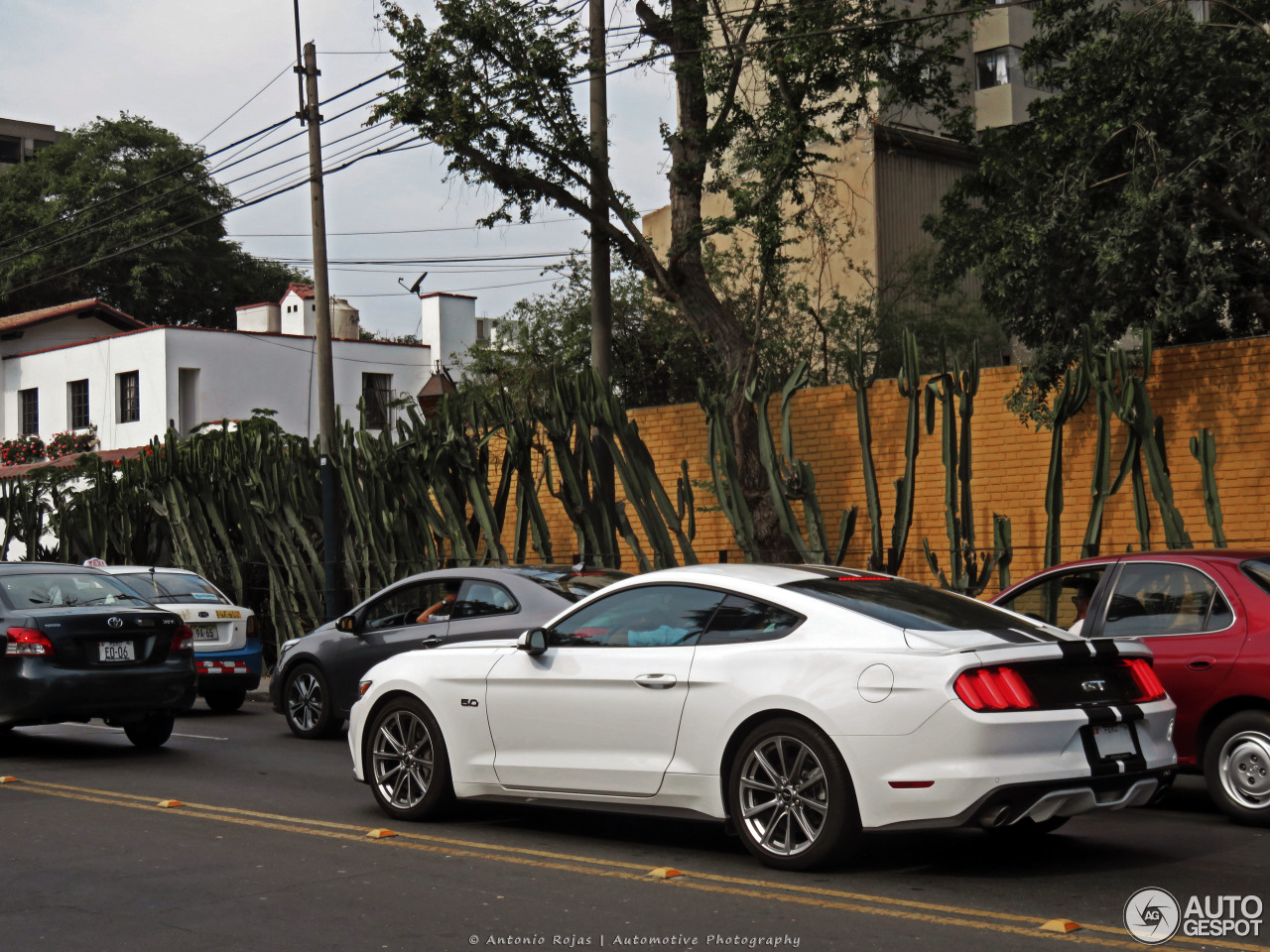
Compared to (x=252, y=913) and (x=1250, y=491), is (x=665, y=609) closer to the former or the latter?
(x=252, y=913)

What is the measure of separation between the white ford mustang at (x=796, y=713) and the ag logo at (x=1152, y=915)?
0.44 metres

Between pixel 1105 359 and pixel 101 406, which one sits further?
pixel 101 406

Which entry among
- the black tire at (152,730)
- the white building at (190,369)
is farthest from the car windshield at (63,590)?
the white building at (190,369)

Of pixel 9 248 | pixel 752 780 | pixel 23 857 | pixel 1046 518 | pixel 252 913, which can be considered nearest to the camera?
pixel 252 913

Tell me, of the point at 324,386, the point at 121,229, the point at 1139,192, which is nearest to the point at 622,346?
the point at 324,386

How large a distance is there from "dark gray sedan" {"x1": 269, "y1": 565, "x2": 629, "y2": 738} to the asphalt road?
213 cm

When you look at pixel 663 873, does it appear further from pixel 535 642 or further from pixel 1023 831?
pixel 1023 831

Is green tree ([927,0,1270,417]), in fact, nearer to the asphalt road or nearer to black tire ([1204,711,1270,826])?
black tire ([1204,711,1270,826])

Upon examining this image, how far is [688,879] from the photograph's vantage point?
6.64m

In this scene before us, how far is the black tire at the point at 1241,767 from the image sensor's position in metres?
7.86

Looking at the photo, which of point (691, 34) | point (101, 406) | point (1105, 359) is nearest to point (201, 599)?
point (691, 34)

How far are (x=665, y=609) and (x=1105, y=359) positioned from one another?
7.03 m

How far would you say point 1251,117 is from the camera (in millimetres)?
13086

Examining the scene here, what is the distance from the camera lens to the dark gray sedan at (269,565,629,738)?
11.1m
